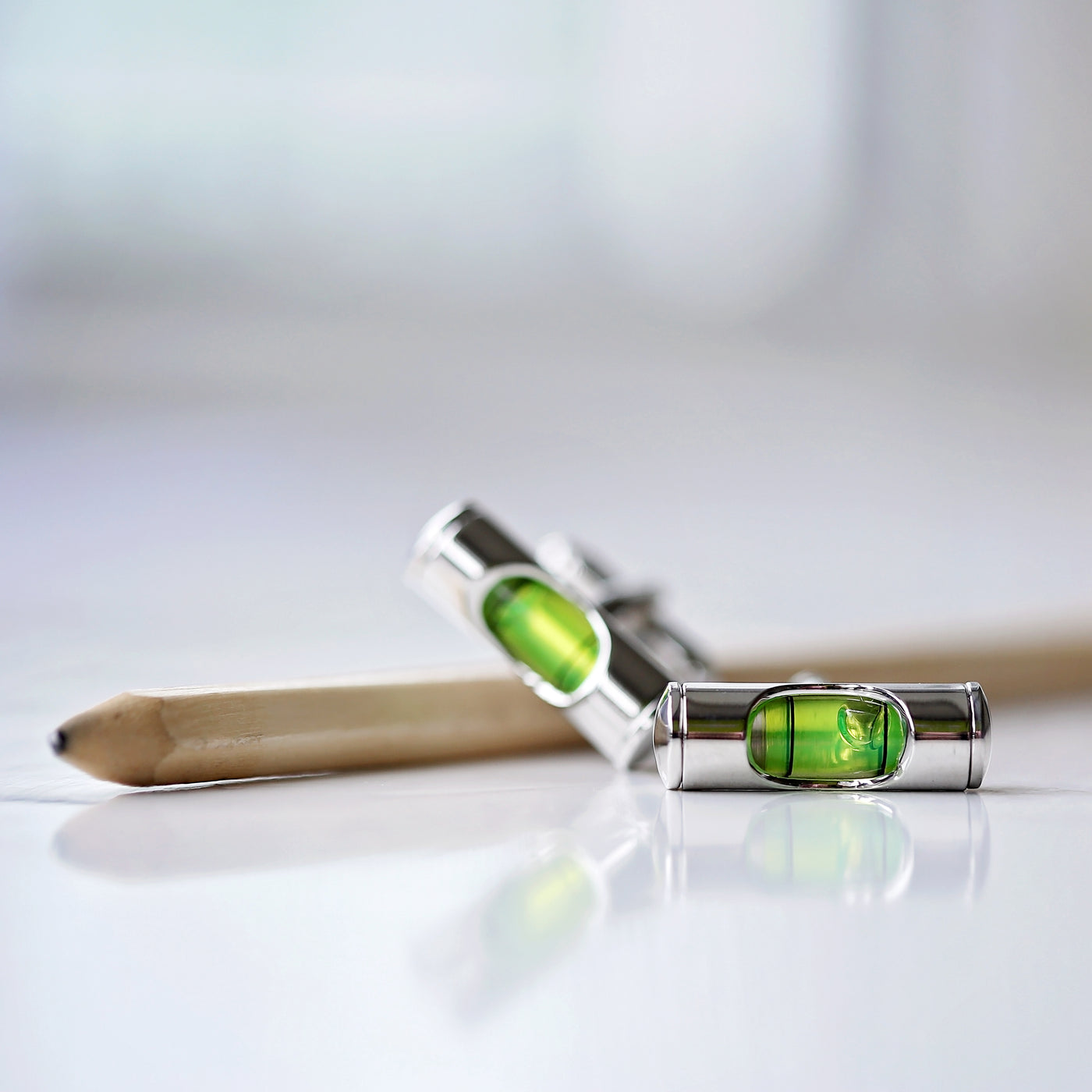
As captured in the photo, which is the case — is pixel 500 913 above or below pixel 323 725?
below

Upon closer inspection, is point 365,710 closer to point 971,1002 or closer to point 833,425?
Answer: point 971,1002

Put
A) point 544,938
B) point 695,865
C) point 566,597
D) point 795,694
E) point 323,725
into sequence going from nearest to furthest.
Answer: point 544,938, point 695,865, point 795,694, point 323,725, point 566,597

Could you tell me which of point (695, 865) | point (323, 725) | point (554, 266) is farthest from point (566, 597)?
point (554, 266)

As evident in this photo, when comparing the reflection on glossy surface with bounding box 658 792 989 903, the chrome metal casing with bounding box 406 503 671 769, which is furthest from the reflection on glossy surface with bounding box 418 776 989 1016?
the chrome metal casing with bounding box 406 503 671 769

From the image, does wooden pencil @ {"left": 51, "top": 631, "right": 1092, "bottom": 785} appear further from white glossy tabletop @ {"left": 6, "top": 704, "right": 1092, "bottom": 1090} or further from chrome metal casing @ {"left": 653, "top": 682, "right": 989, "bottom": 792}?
chrome metal casing @ {"left": 653, "top": 682, "right": 989, "bottom": 792}

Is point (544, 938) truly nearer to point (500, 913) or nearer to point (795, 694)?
point (500, 913)
